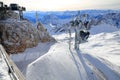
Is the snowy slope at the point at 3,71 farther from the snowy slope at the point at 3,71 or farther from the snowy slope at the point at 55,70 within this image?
the snowy slope at the point at 55,70

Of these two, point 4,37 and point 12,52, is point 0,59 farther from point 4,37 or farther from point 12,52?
point 4,37

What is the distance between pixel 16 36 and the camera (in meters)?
26.8

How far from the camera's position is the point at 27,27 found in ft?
98.1

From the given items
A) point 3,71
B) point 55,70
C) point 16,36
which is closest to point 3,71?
point 3,71

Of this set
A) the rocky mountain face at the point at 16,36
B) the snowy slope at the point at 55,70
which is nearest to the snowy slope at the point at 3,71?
the snowy slope at the point at 55,70

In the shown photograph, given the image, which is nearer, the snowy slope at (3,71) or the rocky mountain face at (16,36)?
the snowy slope at (3,71)

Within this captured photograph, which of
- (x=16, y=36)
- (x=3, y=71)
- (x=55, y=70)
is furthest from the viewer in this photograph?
(x=16, y=36)

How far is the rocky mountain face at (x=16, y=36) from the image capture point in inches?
1011

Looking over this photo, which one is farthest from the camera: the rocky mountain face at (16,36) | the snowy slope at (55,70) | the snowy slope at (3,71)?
the rocky mountain face at (16,36)

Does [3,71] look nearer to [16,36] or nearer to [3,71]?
[3,71]

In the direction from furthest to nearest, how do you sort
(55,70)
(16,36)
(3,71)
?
(16,36) < (55,70) < (3,71)

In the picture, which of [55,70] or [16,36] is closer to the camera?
[55,70]

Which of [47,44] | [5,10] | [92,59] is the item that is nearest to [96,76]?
[92,59]

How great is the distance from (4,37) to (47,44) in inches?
274
